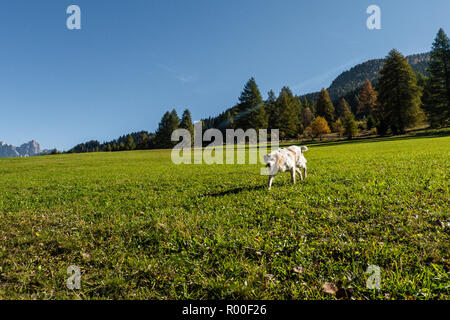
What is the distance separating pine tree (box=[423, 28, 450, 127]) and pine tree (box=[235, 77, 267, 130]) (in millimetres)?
41129

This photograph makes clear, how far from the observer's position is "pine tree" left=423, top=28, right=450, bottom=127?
42969 millimetres

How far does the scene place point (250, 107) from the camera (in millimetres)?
68812

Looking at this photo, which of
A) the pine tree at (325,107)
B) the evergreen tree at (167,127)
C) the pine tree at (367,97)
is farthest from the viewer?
the pine tree at (367,97)

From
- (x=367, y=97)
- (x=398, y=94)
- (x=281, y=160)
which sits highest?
(x=367, y=97)

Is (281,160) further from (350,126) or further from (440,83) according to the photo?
(350,126)

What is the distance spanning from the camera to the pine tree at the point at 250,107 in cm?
6794

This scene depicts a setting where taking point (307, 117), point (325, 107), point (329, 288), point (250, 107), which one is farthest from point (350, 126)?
point (329, 288)

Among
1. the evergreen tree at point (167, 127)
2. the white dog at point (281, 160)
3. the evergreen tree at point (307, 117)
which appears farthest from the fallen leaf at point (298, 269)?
the evergreen tree at point (307, 117)

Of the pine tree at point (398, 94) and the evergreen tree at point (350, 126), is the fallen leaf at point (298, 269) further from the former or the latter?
the evergreen tree at point (350, 126)

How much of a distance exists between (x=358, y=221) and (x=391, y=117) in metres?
58.2

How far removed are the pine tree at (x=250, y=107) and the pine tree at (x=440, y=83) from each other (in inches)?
1619

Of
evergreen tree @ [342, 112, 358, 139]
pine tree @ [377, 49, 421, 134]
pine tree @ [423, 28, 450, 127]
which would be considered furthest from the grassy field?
evergreen tree @ [342, 112, 358, 139]

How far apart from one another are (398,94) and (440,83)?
823 cm
